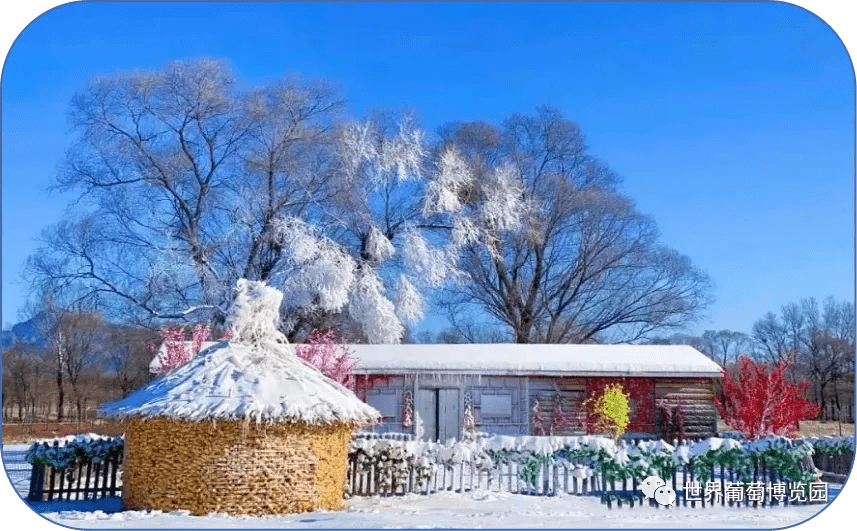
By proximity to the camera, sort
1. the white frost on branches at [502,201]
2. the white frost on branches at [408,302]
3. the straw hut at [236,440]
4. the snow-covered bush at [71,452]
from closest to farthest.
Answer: the straw hut at [236,440]
the snow-covered bush at [71,452]
the white frost on branches at [408,302]
the white frost on branches at [502,201]

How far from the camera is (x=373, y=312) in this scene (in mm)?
29703

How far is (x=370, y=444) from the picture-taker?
15289 mm

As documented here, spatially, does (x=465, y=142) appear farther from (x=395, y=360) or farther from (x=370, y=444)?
(x=370, y=444)

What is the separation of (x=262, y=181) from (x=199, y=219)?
2482mm

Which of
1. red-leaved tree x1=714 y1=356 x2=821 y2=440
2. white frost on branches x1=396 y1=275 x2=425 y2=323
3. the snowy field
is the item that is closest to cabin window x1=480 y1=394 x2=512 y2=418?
red-leaved tree x1=714 y1=356 x2=821 y2=440

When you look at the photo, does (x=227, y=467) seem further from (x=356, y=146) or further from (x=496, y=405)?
(x=356, y=146)

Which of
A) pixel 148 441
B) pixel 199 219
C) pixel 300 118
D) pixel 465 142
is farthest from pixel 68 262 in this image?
pixel 148 441

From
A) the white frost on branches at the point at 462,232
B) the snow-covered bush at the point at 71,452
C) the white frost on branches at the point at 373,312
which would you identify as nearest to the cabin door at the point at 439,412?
the white frost on branches at the point at 373,312

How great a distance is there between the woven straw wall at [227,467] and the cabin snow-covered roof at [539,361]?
11.4 m

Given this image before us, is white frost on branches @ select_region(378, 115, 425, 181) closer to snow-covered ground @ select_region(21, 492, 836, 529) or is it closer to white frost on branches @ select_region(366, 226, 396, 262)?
white frost on branches @ select_region(366, 226, 396, 262)

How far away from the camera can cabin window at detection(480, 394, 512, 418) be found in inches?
971

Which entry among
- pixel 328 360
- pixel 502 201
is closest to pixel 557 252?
pixel 502 201

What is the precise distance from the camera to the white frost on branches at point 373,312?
29.5 meters

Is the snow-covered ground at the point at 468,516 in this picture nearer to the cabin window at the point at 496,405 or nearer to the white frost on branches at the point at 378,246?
the cabin window at the point at 496,405
